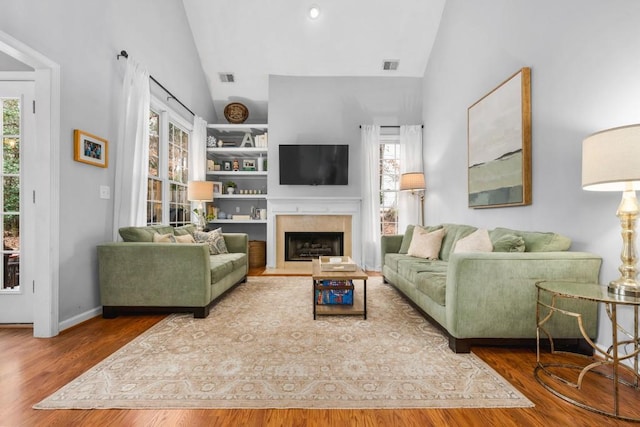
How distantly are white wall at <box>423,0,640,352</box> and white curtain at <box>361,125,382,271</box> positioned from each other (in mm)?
1600

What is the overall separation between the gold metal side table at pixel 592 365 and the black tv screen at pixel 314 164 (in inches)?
149

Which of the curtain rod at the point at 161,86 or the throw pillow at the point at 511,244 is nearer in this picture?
the throw pillow at the point at 511,244

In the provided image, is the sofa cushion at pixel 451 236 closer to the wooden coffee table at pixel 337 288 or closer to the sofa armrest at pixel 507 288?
the wooden coffee table at pixel 337 288

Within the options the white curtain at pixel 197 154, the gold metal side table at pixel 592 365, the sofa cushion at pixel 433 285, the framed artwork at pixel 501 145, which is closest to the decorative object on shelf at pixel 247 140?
the white curtain at pixel 197 154

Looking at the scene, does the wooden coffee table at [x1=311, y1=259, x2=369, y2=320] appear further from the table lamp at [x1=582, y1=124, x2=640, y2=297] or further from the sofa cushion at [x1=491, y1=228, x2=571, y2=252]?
the table lamp at [x1=582, y1=124, x2=640, y2=297]

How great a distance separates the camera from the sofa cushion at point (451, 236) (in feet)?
11.5

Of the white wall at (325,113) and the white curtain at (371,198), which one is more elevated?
the white wall at (325,113)

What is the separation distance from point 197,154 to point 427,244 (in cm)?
385

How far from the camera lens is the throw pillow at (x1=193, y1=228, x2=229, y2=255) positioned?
4078mm

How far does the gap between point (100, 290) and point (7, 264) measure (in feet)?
2.26

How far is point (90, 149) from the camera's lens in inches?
114

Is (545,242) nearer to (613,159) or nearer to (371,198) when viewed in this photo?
(613,159)

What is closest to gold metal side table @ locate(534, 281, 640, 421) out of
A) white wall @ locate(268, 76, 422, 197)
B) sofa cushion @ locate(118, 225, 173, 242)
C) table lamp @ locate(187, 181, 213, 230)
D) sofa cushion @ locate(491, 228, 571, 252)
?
sofa cushion @ locate(491, 228, 571, 252)

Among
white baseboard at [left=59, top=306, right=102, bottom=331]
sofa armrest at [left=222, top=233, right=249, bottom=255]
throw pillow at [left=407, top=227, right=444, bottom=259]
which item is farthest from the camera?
sofa armrest at [left=222, top=233, right=249, bottom=255]
